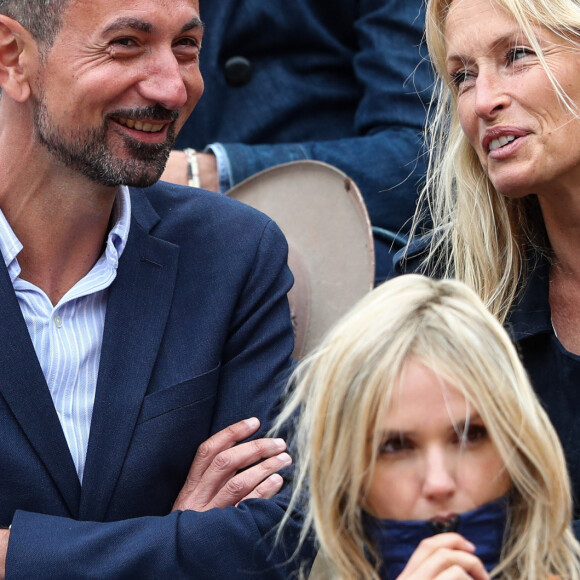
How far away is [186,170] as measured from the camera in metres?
3.49

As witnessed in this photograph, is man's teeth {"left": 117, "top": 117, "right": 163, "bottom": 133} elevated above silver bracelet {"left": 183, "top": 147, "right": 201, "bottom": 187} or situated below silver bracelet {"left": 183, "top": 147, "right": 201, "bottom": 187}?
above

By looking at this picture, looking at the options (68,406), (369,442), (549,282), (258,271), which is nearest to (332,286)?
(258,271)

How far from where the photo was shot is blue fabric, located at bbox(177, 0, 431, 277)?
11.7 feet

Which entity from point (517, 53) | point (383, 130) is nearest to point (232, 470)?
point (517, 53)

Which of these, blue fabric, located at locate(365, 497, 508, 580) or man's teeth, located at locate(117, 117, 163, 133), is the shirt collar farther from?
blue fabric, located at locate(365, 497, 508, 580)

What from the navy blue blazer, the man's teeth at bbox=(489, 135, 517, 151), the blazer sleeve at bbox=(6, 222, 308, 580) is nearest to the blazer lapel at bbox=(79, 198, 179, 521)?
the navy blue blazer

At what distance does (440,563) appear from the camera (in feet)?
5.31

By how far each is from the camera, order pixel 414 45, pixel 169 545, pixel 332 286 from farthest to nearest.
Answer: pixel 414 45
pixel 332 286
pixel 169 545

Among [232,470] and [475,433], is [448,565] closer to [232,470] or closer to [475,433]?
[475,433]

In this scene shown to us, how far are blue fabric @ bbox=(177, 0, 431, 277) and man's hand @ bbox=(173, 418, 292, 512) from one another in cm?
109

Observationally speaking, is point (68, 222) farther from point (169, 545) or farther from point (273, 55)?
point (273, 55)

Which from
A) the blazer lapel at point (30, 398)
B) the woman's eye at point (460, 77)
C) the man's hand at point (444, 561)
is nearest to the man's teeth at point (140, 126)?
the blazer lapel at point (30, 398)

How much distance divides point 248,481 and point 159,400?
0.29 m

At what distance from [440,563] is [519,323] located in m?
1.06
